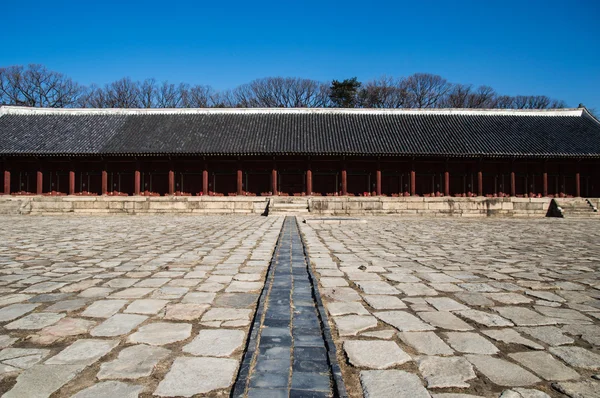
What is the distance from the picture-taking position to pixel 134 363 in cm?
196

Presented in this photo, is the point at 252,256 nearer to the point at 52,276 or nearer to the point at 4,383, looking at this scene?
the point at 52,276

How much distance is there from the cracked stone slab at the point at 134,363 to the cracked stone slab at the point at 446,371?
145 cm

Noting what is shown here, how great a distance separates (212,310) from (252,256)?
2.64 meters

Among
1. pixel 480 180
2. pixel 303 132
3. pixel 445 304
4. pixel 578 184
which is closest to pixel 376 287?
pixel 445 304

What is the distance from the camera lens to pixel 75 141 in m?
24.0

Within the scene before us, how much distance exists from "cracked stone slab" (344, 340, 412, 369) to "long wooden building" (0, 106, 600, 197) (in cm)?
2047

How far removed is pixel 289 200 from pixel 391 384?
61.0ft

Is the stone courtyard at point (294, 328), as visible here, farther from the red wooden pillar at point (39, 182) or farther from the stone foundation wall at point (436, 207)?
the red wooden pillar at point (39, 182)

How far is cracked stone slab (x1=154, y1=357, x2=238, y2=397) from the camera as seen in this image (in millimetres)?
1686

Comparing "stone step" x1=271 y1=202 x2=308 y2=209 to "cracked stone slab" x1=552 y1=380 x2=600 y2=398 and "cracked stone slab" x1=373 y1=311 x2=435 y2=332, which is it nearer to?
"cracked stone slab" x1=373 y1=311 x2=435 y2=332

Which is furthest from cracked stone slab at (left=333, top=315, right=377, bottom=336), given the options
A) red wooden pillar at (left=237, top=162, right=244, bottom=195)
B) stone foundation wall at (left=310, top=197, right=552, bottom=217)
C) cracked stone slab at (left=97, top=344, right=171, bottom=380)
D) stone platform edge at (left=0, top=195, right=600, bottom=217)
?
red wooden pillar at (left=237, top=162, right=244, bottom=195)

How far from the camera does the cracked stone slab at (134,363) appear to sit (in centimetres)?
183

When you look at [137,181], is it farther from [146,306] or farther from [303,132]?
[146,306]

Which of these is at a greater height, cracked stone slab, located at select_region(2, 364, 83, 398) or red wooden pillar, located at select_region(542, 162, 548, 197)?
red wooden pillar, located at select_region(542, 162, 548, 197)
